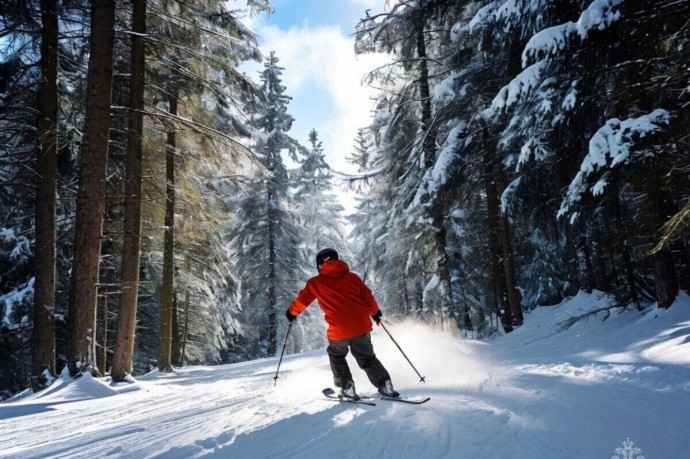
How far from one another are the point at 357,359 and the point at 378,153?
1593cm

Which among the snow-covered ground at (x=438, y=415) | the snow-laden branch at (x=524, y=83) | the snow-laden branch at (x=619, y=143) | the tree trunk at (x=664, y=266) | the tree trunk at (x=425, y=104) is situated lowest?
the snow-covered ground at (x=438, y=415)

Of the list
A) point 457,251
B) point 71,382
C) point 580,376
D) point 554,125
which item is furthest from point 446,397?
point 457,251

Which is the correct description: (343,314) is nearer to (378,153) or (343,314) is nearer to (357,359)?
(357,359)

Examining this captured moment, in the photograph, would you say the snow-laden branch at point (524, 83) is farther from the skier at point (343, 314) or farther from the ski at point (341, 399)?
the ski at point (341, 399)

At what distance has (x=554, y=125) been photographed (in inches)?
272

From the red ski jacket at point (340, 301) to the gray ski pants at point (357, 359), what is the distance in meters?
0.09

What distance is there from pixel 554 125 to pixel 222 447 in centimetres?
683

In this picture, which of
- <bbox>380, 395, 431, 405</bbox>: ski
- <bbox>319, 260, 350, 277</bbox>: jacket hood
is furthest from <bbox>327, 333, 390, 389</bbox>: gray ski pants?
<bbox>319, 260, 350, 277</bbox>: jacket hood

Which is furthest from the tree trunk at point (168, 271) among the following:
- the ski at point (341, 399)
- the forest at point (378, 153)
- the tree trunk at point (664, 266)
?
the tree trunk at point (664, 266)

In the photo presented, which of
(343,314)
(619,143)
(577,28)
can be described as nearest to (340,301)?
(343,314)

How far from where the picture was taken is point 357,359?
17.3 ft

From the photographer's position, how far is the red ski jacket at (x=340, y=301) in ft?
17.3

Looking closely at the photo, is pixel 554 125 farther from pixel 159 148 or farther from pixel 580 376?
pixel 159 148

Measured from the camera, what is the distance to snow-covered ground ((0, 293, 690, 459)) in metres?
3.17
